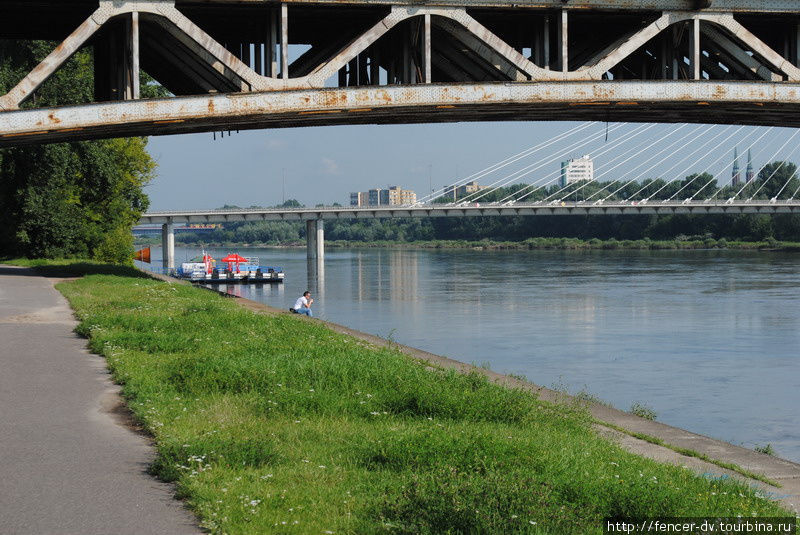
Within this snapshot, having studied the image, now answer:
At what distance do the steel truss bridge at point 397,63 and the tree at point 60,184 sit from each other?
15.2 m

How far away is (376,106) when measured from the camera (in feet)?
58.7

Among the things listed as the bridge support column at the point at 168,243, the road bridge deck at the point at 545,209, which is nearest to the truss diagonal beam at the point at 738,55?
the road bridge deck at the point at 545,209

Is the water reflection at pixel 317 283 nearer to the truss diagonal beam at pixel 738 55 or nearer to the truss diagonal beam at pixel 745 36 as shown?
the truss diagonal beam at pixel 738 55

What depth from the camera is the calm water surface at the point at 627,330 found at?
1673 cm

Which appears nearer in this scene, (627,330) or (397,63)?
(397,63)

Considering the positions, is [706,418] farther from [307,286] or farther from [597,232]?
[597,232]

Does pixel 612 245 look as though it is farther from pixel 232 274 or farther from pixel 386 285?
pixel 386 285

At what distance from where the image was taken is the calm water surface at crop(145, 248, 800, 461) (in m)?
16.7

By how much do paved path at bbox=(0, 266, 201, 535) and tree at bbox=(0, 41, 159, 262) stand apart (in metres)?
24.2

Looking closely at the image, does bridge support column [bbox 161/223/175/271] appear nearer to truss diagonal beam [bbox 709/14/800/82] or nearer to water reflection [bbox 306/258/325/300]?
water reflection [bbox 306/258/325/300]

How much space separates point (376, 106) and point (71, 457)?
11.9m

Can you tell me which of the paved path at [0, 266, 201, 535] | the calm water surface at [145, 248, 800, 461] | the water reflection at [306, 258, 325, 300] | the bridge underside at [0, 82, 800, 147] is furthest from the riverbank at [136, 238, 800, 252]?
the paved path at [0, 266, 201, 535]

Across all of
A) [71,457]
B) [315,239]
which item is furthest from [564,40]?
[315,239]

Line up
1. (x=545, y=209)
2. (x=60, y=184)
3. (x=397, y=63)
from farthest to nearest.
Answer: (x=545, y=209), (x=60, y=184), (x=397, y=63)
